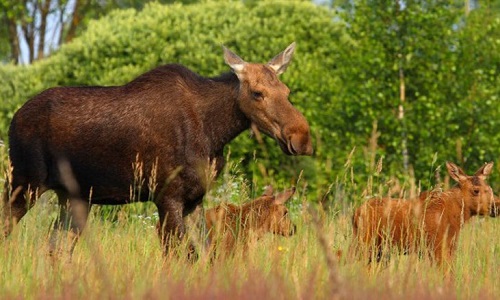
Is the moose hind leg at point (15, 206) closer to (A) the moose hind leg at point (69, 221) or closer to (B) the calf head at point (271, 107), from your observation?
(A) the moose hind leg at point (69, 221)

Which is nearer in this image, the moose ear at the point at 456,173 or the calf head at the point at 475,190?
the calf head at the point at 475,190

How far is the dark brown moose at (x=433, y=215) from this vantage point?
820cm

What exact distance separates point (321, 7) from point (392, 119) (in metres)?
4.06

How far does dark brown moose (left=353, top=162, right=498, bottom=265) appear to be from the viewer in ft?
26.9

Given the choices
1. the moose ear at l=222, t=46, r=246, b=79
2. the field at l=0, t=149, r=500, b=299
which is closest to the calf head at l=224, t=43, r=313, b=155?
the moose ear at l=222, t=46, r=246, b=79

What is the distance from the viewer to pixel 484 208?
337 inches

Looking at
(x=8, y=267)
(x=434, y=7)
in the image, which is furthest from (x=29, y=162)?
(x=434, y=7)

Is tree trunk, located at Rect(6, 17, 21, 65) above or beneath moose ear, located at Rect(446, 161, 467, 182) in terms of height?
above

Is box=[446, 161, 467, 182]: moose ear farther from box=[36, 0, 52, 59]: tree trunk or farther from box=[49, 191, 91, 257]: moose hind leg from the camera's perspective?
box=[36, 0, 52, 59]: tree trunk

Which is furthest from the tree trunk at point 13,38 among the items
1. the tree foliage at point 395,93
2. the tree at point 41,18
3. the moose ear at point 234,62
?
the moose ear at point 234,62

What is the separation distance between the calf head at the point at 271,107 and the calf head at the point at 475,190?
6.21 feet

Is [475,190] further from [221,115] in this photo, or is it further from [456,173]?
[221,115]

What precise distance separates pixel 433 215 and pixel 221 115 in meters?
2.11

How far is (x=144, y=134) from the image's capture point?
760cm
